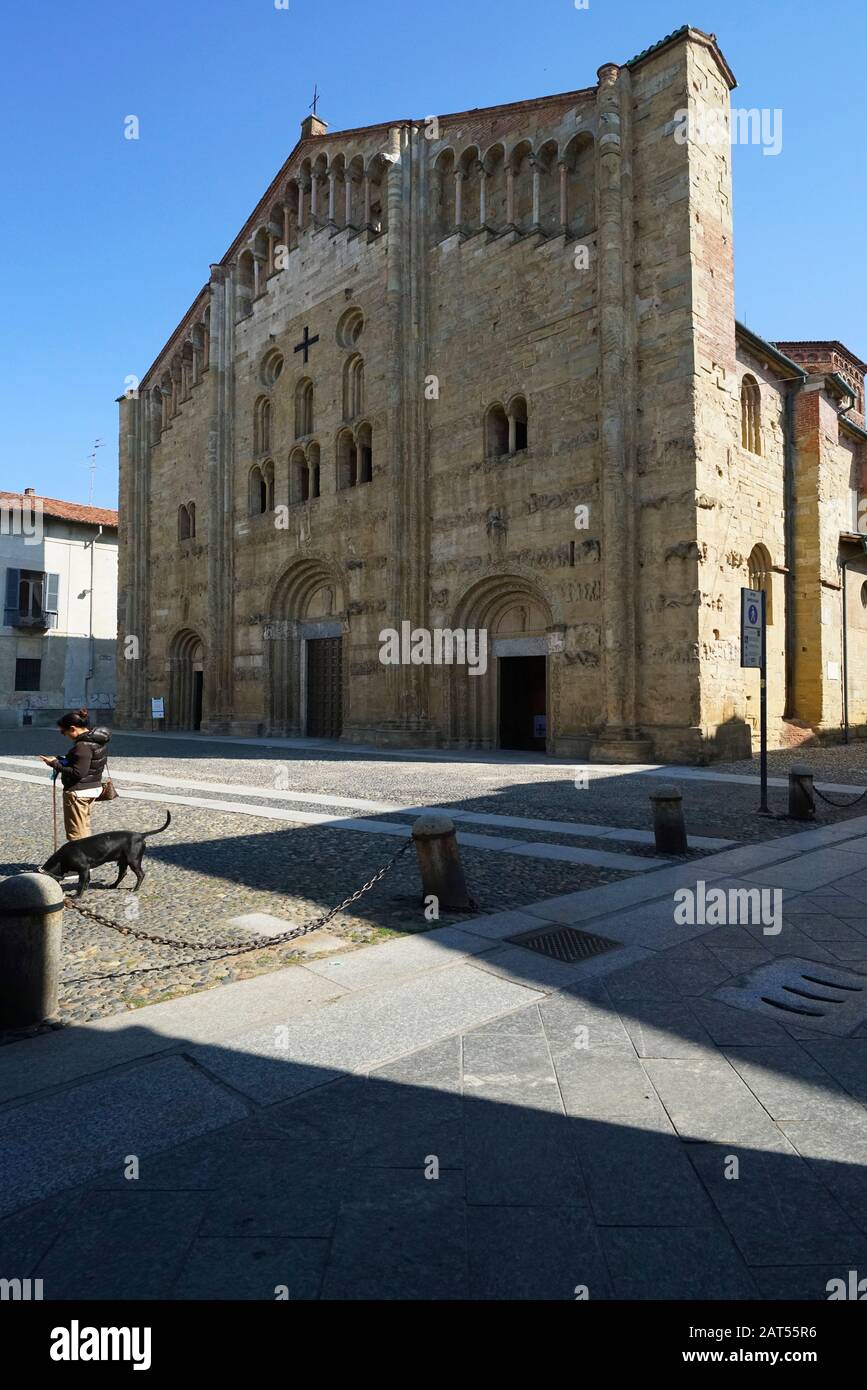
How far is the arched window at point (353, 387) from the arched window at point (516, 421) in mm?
6310

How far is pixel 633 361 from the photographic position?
17.4 m

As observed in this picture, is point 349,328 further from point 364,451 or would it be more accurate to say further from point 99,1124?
point 99,1124

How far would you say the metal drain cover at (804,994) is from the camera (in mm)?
3677

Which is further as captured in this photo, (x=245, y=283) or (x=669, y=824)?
(x=245, y=283)

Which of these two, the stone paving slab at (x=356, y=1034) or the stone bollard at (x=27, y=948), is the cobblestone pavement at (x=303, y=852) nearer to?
the stone bollard at (x=27, y=948)

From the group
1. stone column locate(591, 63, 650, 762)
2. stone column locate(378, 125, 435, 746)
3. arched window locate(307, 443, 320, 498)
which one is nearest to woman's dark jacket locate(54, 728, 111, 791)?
stone column locate(591, 63, 650, 762)

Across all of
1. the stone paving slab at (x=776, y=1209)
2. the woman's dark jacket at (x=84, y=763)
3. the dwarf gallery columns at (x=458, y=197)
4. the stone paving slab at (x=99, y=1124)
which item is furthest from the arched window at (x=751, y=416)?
the stone paving slab at (x=99, y=1124)

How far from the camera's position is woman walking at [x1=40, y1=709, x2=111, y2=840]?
7.32 m

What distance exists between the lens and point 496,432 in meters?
20.8

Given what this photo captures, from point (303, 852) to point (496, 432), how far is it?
16.1m

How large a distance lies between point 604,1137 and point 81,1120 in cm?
190

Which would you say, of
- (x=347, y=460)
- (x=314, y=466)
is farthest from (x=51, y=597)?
(x=347, y=460)

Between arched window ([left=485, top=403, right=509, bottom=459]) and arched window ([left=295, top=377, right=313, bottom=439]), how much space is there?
8149mm
